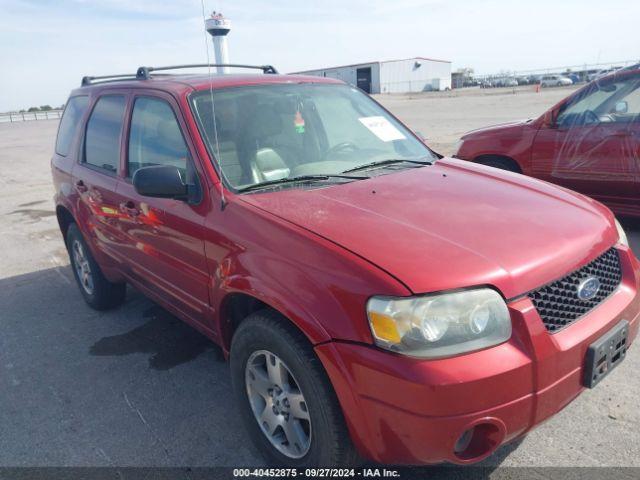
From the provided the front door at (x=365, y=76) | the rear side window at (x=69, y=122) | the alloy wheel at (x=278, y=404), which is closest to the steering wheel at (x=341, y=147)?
the alloy wheel at (x=278, y=404)

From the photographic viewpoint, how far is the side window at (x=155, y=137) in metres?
3.03

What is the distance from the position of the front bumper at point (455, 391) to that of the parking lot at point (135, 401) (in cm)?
68

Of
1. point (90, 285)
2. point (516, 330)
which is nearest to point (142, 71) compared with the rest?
point (90, 285)

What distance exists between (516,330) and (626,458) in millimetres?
1105

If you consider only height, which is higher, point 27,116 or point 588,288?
point 27,116

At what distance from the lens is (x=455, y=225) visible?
7.49 ft

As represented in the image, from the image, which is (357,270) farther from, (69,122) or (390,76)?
(390,76)

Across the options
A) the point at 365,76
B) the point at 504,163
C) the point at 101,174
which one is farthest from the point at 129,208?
the point at 365,76

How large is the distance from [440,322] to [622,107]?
473 cm

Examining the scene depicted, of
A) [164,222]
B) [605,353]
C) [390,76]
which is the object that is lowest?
[605,353]

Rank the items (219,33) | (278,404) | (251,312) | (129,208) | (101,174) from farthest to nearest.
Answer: (219,33) < (101,174) < (129,208) < (251,312) < (278,404)

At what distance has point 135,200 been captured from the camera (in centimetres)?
334

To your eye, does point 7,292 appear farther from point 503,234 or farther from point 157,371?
point 503,234

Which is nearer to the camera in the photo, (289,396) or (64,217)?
(289,396)
